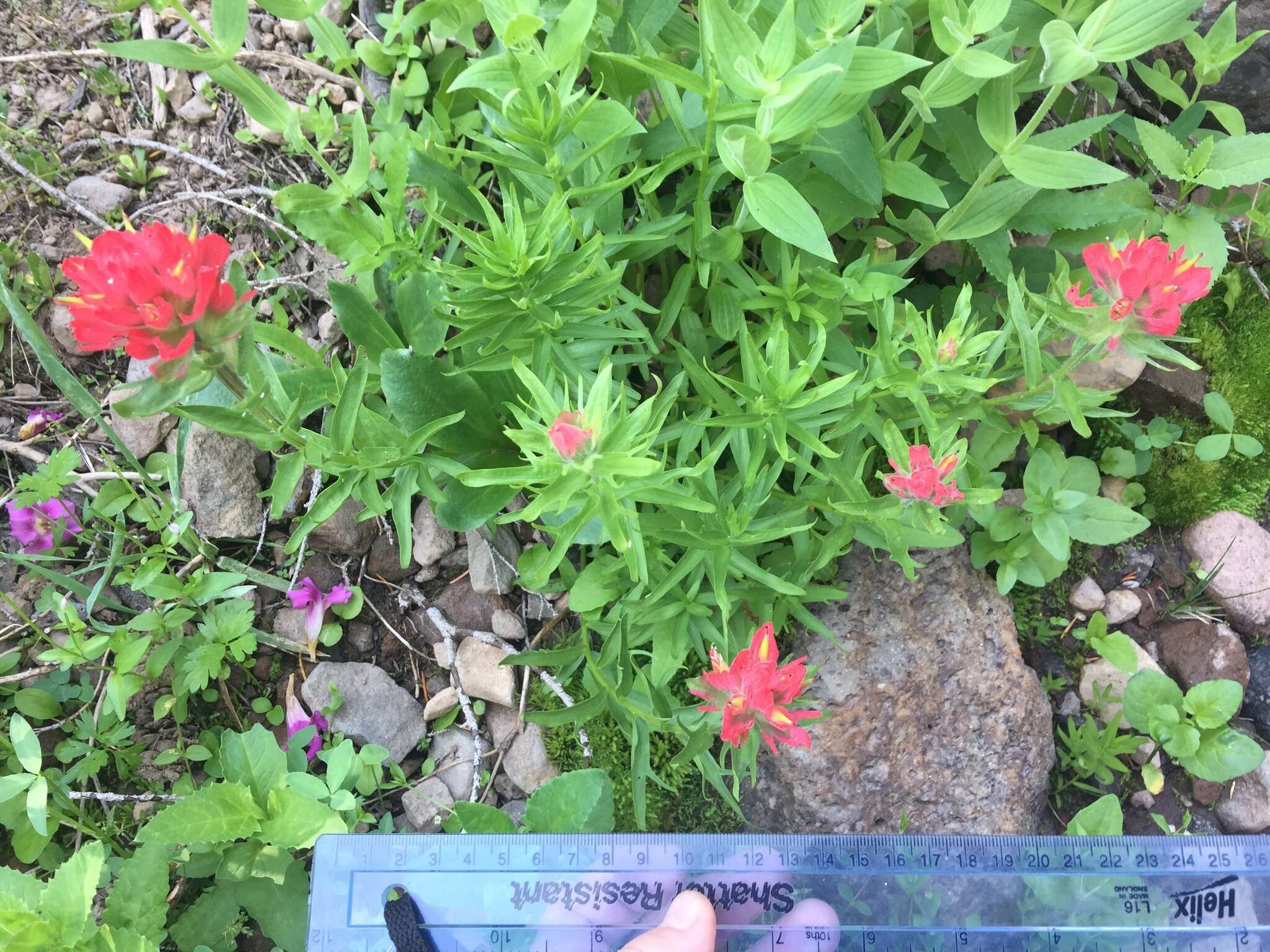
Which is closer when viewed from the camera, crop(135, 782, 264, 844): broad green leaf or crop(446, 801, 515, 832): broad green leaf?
crop(135, 782, 264, 844): broad green leaf

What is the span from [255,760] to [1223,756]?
2.56 m

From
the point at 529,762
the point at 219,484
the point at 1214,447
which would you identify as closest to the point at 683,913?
the point at 529,762

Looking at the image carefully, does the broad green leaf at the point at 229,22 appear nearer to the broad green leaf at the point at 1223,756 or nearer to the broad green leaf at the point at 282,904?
the broad green leaf at the point at 282,904

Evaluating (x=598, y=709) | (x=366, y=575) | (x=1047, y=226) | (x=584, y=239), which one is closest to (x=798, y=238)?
(x=584, y=239)

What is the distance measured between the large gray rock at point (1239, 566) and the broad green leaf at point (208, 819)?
2791mm

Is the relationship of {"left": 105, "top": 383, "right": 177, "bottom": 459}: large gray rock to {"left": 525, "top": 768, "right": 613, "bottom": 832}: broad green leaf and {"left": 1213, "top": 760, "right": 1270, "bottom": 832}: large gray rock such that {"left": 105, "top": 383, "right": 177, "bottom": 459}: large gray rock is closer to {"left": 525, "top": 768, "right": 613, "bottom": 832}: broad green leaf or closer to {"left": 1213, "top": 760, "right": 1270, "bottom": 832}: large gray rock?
{"left": 525, "top": 768, "right": 613, "bottom": 832}: broad green leaf

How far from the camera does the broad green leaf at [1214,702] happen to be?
2381 millimetres

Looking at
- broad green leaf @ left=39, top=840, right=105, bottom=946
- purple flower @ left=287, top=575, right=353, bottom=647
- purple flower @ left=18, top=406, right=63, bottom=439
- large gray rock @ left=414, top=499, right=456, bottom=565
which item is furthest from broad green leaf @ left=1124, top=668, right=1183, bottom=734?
purple flower @ left=18, top=406, right=63, bottom=439

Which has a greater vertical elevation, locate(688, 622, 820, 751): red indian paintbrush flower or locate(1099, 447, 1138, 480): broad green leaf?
locate(688, 622, 820, 751): red indian paintbrush flower

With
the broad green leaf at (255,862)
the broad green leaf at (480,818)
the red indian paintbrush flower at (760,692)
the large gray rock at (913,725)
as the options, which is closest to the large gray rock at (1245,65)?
the large gray rock at (913,725)

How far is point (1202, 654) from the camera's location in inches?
104

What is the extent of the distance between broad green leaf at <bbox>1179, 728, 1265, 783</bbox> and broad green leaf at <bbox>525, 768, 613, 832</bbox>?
1.66 metres

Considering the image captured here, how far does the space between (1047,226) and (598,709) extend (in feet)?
5.57

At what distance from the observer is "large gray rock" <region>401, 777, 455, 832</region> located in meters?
2.41
